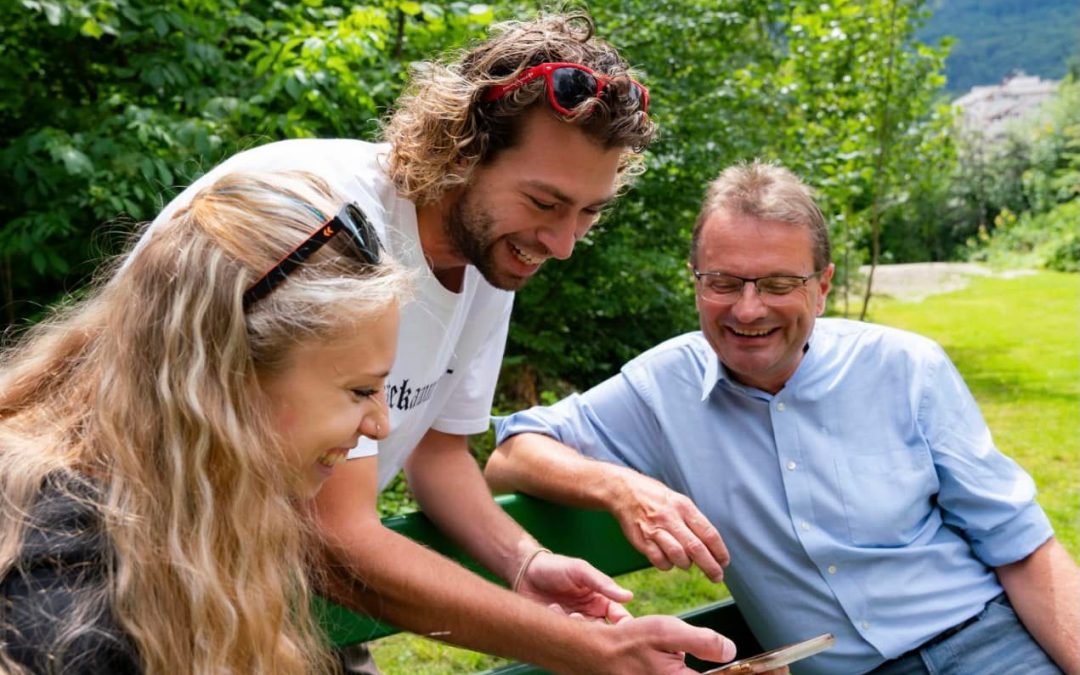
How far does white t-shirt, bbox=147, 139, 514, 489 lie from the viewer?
2.04 metres

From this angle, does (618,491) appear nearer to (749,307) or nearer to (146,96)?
(749,307)

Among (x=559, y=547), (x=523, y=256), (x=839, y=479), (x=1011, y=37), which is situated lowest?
(x=559, y=547)

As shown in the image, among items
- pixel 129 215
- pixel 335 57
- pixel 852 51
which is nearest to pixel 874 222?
pixel 852 51

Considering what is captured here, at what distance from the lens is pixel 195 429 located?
1465 mm

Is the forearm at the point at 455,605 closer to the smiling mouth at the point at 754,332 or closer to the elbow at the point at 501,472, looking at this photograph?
the elbow at the point at 501,472

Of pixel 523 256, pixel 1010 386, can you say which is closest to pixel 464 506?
pixel 523 256

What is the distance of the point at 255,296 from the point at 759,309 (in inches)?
57.8

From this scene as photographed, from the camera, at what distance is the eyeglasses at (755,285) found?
2.67m

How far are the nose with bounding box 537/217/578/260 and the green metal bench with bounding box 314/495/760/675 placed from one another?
634 millimetres

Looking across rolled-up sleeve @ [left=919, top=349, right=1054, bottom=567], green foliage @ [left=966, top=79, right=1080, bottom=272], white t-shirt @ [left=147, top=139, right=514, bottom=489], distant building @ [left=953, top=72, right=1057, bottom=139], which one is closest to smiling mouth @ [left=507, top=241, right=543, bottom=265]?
white t-shirt @ [left=147, top=139, right=514, bottom=489]

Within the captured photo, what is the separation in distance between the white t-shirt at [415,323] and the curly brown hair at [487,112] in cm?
7

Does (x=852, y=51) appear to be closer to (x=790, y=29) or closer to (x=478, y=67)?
(x=790, y=29)

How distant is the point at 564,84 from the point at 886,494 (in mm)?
1218

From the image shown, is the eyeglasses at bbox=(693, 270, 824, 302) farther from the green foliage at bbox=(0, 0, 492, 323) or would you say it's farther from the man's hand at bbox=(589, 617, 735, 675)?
the green foliage at bbox=(0, 0, 492, 323)
